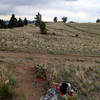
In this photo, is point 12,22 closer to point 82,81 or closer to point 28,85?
point 82,81

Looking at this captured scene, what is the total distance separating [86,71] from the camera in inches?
323

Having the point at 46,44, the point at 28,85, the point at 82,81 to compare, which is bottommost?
the point at 46,44

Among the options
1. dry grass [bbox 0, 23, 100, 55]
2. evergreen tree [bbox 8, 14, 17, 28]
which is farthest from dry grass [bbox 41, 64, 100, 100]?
evergreen tree [bbox 8, 14, 17, 28]

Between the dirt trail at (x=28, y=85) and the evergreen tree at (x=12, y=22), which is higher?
the evergreen tree at (x=12, y=22)

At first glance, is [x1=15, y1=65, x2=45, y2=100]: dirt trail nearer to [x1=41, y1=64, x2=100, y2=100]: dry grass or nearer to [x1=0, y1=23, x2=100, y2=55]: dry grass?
[x1=41, y1=64, x2=100, y2=100]: dry grass

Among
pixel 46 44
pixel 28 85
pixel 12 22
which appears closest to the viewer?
pixel 28 85

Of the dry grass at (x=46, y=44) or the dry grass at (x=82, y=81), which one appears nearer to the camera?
the dry grass at (x=82, y=81)

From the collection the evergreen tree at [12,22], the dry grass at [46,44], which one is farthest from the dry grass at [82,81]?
the evergreen tree at [12,22]

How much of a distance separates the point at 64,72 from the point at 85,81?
1.20 meters

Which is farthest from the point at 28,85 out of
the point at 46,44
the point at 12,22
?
the point at 12,22

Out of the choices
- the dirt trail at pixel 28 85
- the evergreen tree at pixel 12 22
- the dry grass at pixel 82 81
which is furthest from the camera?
the evergreen tree at pixel 12 22

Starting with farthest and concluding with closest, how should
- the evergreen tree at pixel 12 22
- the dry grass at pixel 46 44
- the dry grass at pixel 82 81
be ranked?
1. the evergreen tree at pixel 12 22
2. the dry grass at pixel 46 44
3. the dry grass at pixel 82 81

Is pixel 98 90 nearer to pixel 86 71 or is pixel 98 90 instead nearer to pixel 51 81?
pixel 86 71

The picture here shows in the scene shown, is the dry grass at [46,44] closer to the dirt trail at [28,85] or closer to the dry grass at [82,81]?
the dry grass at [82,81]
